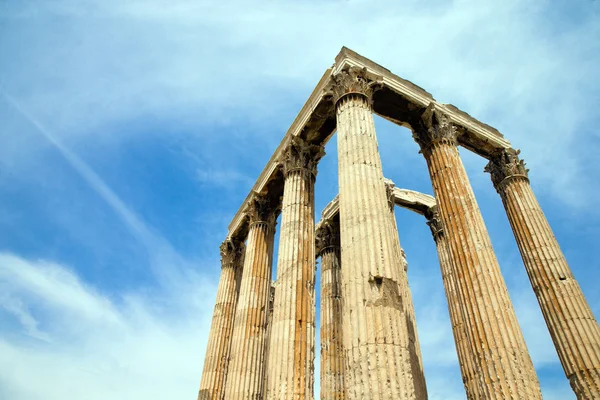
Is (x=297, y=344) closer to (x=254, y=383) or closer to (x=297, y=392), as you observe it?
(x=297, y=392)

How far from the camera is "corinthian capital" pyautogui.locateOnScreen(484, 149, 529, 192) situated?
16.7 meters

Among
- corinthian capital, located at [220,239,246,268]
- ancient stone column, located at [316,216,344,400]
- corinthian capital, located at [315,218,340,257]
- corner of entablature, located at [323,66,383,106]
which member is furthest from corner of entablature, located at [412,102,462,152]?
corinthian capital, located at [220,239,246,268]

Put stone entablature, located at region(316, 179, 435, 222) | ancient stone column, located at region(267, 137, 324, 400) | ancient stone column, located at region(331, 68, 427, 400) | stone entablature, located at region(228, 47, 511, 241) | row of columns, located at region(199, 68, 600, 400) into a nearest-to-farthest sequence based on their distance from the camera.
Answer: ancient stone column, located at region(331, 68, 427, 400), row of columns, located at region(199, 68, 600, 400), ancient stone column, located at region(267, 137, 324, 400), stone entablature, located at region(228, 47, 511, 241), stone entablature, located at region(316, 179, 435, 222)

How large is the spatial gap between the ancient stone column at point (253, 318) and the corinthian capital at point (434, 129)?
796cm

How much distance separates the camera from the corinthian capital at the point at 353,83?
44.0 ft

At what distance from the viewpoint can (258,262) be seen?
17109 mm

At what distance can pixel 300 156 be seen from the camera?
16484mm

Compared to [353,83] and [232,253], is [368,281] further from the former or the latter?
[232,253]

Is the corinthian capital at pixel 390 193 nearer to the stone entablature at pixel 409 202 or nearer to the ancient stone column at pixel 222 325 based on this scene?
the stone entablature at pixel 409 202

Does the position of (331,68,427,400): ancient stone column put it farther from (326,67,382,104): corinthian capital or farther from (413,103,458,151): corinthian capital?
(413,103,458,151): corinthian capital

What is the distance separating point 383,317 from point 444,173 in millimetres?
7006

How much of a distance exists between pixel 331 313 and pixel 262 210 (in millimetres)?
5842

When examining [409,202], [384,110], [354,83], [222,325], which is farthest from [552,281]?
[222,325]

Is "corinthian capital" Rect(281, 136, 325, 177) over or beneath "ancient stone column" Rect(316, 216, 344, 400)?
over
